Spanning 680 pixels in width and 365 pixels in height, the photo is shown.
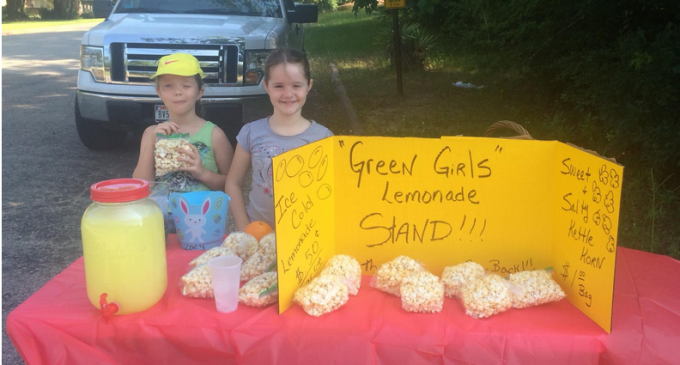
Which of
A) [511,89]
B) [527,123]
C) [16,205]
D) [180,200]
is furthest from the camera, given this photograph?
[511,89]

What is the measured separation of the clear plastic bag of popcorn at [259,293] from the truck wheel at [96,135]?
549 cm

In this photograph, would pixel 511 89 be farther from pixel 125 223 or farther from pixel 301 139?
pixel 125 223

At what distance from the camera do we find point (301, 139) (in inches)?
101

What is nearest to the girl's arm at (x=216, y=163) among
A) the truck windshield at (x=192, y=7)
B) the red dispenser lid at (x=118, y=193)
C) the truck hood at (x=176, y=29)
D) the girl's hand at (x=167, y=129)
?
the girl's hand at (x=167, y=129)

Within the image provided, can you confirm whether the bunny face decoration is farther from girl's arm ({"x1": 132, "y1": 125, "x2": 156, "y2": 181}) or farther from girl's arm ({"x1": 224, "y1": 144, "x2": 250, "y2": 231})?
girl's arm ({"x1": 132, "y1": 125, "x2": 156, "y2": 181})

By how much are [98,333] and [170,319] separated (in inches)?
7.5

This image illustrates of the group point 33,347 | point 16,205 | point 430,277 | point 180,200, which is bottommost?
point 16,205

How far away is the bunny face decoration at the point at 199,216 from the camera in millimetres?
1961

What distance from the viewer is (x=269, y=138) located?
101 inches

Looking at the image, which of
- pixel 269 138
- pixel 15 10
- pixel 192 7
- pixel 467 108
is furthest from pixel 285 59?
pixel 15 10

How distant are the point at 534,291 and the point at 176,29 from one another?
4.97 metres

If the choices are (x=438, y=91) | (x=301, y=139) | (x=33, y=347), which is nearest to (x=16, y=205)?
(x=301, y=139)

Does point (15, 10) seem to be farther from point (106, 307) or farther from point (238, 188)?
point (106, 307)

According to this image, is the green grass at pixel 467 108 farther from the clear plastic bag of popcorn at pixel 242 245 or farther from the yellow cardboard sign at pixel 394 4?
the clear plastic bag of popcorn at pixel 242 245
